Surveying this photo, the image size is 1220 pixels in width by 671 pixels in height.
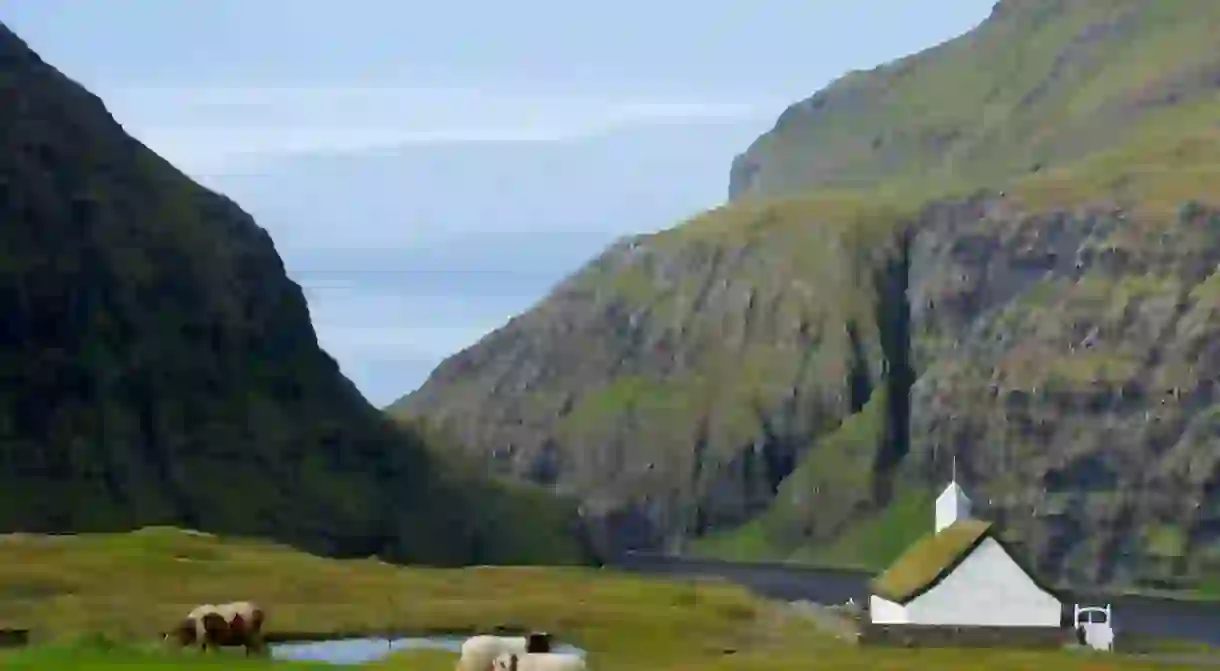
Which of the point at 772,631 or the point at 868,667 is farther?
the point at 772,631

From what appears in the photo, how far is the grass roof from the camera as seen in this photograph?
9456cm

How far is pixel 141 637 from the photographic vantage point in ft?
229

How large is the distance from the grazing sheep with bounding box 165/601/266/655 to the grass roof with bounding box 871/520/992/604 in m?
39.9

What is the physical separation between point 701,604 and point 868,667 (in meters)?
41.0

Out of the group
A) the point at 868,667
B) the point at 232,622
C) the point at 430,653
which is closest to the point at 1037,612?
the point at 868,667

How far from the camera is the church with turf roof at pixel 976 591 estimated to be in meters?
94.2

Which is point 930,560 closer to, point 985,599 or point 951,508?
point 985,599

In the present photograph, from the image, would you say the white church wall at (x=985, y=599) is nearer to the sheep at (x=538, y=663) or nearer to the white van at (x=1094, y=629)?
the white van at (x=1094, y=629)

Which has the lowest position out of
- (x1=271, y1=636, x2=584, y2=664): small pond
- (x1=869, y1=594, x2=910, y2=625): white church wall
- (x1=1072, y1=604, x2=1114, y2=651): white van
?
(x1=1072, y1=604, x2=1114, y2=651): white van

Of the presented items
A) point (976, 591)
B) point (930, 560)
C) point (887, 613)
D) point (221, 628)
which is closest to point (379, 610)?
point (887, 613)

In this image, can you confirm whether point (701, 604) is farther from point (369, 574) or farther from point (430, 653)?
point (430, 653)

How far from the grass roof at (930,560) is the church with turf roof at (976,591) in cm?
4

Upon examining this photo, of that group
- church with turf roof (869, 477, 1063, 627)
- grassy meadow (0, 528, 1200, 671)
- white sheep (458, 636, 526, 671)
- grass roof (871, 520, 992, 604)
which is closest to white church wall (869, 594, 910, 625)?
church with turf roof (869, 477, 1063, 627)

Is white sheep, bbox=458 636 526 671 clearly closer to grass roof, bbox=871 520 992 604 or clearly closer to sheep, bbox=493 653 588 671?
sheep, bbox=493 653 588 671
